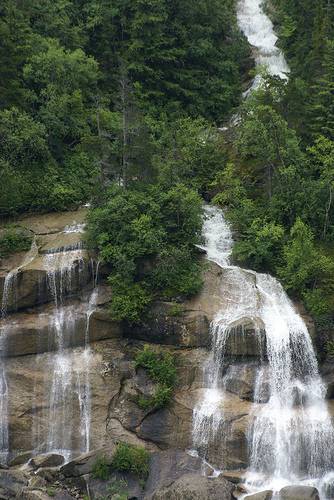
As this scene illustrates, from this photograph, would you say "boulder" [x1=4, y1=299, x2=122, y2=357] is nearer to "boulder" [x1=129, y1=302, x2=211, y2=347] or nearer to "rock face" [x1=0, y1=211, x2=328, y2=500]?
"rock face" [x1=0, y1=211, x2=328, y2=500]

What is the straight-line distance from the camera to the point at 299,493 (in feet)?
73.8

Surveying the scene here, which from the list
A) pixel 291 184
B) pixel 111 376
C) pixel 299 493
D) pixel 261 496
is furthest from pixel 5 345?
pixel 291 184

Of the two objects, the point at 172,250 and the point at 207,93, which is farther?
the point at 207,93

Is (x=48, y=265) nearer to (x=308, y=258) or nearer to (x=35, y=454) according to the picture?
(x=35, y=454)

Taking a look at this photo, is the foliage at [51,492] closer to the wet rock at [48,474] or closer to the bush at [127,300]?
the wet rock at [48,474]

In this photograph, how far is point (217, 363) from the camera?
89.5ft

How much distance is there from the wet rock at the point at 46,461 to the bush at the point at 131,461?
2488 millimetres

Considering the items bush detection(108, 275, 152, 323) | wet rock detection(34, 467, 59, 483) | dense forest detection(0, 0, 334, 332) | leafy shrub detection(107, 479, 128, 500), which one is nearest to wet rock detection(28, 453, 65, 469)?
wet rock detection(34, 467, 59, 483)

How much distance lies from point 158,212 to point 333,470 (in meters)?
14.0

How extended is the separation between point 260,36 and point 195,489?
4231 cm

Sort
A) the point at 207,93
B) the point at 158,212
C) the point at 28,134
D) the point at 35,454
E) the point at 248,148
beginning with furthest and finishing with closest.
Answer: the point at 207,93 → the point at 248,148 → the point at 28,134 → the point at 158,212 → the point at 35,454

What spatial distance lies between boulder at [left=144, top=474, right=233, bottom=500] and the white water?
32543 millimetres

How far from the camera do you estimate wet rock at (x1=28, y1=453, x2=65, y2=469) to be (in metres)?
25.0

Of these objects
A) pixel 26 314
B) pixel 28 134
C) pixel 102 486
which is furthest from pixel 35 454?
pixel 28 134
